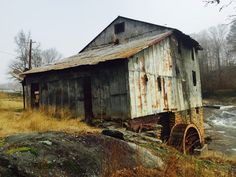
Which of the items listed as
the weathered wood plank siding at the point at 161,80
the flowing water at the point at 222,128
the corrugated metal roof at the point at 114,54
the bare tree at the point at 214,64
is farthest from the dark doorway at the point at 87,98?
the bare tree at the point at 214,64

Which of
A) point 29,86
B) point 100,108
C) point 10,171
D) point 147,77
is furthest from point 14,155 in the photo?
point 29,86

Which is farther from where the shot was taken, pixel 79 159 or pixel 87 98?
pixel 87 98

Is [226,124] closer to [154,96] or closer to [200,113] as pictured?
[200,113]

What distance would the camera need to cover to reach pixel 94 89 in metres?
12.3

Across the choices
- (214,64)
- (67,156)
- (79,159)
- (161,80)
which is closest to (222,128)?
(161,80)

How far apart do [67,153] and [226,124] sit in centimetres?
2553

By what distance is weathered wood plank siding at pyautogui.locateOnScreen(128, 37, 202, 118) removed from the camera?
1139 centimetres

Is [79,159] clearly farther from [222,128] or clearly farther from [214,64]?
[214,64]

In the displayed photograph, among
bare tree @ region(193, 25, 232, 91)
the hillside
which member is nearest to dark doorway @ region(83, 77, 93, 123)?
the hillside

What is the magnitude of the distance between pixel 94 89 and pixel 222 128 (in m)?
17.9

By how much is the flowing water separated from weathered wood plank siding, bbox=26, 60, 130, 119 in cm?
973

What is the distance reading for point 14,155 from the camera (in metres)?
4.55

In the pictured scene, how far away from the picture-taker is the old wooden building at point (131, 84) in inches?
443

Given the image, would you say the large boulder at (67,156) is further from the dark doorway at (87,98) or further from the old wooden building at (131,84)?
the dark doorway at (87,98)
